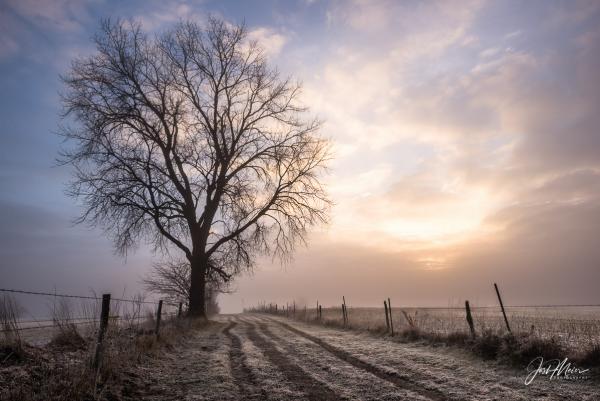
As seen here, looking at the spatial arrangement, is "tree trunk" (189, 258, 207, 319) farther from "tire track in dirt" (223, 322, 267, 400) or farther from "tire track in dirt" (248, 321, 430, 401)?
"tire track in dirt" (248, 321, 430, 401)

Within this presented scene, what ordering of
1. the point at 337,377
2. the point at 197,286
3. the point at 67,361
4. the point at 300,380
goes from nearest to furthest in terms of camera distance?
→ the point at 67,361, the point at 300,380, the point at 337,377, the point at 197,286

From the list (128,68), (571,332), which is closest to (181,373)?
(571,332)

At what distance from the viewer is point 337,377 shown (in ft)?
24.1

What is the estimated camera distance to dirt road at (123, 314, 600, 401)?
6059 millimetres

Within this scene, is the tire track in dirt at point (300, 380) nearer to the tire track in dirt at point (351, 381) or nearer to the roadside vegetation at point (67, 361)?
the tire track in dirt at point (351, 381)

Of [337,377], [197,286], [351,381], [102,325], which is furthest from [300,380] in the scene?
[197,286]

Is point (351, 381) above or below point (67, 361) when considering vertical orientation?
below

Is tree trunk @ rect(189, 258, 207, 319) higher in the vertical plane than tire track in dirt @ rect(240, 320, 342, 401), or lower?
higher

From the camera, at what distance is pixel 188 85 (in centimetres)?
2083

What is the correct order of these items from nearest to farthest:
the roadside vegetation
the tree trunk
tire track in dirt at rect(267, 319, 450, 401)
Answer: the roadside vegetation → tire track in dirt at rect(267, 319, 450, 401) → the tree trunk

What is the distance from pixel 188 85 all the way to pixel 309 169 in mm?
8394

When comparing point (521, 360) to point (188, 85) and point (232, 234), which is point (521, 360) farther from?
point (188, 85)

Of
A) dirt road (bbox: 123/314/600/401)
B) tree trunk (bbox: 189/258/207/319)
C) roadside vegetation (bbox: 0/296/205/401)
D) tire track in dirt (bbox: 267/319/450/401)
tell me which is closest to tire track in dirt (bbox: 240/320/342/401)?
dirt road (bbox: 123/314/600/401)

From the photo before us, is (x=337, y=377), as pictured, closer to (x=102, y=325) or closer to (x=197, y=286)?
(x=102, y=325)
